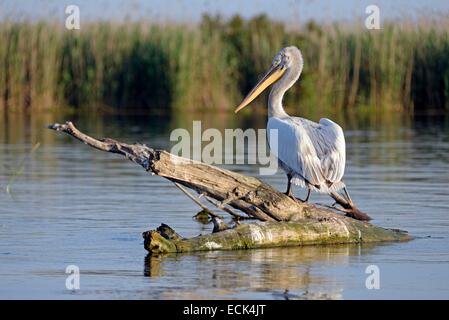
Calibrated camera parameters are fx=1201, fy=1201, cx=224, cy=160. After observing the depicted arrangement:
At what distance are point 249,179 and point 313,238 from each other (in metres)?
0.76

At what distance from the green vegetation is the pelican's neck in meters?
16.7

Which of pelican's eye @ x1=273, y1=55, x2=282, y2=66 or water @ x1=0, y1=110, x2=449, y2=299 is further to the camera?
pelican's eye @ x1=273, y1=55, x2=282, y2=66

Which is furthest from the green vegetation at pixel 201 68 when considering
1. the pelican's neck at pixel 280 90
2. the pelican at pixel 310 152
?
the pelican at pixel 310 152

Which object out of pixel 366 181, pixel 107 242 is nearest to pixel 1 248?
pixel 107 242

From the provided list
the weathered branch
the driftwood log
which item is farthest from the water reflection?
the weathered branch

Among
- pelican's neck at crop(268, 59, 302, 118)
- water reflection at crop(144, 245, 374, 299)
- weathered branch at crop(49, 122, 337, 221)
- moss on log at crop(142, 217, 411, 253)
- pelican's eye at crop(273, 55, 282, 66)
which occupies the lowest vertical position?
water reflection at crop(144, 245, 374, 299)

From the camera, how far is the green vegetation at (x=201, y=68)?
91.2 feet

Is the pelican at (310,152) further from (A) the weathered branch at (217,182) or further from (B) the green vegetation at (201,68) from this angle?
(B) the green vegetation at (201,68)

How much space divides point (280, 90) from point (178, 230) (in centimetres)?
160

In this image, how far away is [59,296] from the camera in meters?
8.12

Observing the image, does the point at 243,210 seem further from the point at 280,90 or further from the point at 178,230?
the point at 280,90

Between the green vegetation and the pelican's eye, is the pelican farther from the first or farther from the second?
the green vegetation

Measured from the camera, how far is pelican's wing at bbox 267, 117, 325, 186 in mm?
10297

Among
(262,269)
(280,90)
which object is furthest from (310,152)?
(262,269)
